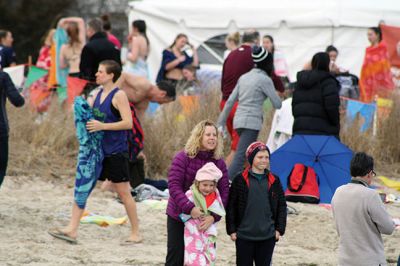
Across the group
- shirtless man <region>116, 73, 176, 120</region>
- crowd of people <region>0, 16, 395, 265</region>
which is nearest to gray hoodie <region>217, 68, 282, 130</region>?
crowd of people <region>0, 16, 395, 265</region>

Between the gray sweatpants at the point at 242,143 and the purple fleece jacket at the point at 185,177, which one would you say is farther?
the gray sweatpants at the point at 242,143

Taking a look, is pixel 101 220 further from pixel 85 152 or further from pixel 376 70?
pixel 376 70

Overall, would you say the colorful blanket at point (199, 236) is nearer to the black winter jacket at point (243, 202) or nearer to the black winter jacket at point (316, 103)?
the black winter jacket at point (243, 202)

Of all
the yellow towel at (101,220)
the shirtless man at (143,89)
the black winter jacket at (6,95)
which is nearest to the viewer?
the black winter jacket at (6,95)

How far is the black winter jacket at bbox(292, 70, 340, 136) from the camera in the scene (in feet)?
35.9

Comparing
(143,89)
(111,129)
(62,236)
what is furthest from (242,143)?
(62,236)

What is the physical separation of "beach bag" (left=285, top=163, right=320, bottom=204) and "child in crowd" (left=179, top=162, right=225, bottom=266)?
416 centimetres

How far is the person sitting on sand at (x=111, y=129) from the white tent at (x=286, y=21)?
35.6 ft

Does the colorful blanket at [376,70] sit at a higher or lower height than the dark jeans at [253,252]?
higher

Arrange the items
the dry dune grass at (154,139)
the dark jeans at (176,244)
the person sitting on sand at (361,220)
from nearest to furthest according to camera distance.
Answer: the person sitting on sand at (361,220)
the dark jeans at (176,244)
the dry dune grass at (154,139)

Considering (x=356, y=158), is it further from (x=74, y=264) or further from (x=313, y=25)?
A: (x=313, y=25)

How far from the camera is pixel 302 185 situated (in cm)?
1109

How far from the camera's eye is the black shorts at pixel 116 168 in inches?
344

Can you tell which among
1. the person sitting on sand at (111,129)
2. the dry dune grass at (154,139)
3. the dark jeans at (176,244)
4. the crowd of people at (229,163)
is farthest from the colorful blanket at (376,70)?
the dark jeans at (176,244)
